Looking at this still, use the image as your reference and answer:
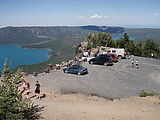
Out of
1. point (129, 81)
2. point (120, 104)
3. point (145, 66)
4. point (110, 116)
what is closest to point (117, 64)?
point (145, 66)

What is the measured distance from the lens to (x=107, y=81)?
85.8 feet

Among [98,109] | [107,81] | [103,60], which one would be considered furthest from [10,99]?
[103,60]

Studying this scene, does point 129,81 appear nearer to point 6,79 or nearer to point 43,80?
point 43,80

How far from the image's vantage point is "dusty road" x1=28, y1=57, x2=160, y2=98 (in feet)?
73.7

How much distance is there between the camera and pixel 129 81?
2641 cm

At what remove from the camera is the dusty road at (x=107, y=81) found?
884 inches

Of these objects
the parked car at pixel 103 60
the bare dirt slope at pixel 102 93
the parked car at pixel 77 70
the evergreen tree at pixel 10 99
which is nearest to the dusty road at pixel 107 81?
the bare dirt slope at pixel 102 93

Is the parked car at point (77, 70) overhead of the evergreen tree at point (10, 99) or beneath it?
beneath

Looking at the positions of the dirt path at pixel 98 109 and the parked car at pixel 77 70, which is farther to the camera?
the parked car at pixel 77 70

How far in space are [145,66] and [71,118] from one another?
24702 mm

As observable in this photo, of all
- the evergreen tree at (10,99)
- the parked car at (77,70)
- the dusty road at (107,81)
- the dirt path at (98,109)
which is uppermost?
the evergreen tree at (10,99)

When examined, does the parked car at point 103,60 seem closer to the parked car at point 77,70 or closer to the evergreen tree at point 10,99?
the parked car at point 77,70

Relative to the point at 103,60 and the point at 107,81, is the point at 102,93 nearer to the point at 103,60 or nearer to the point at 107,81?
the point at 107,81

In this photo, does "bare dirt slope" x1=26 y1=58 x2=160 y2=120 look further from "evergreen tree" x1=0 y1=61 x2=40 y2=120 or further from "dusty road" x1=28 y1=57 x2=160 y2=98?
"evergreen tree" x1=0 y1=61 x2=40 y2=120
